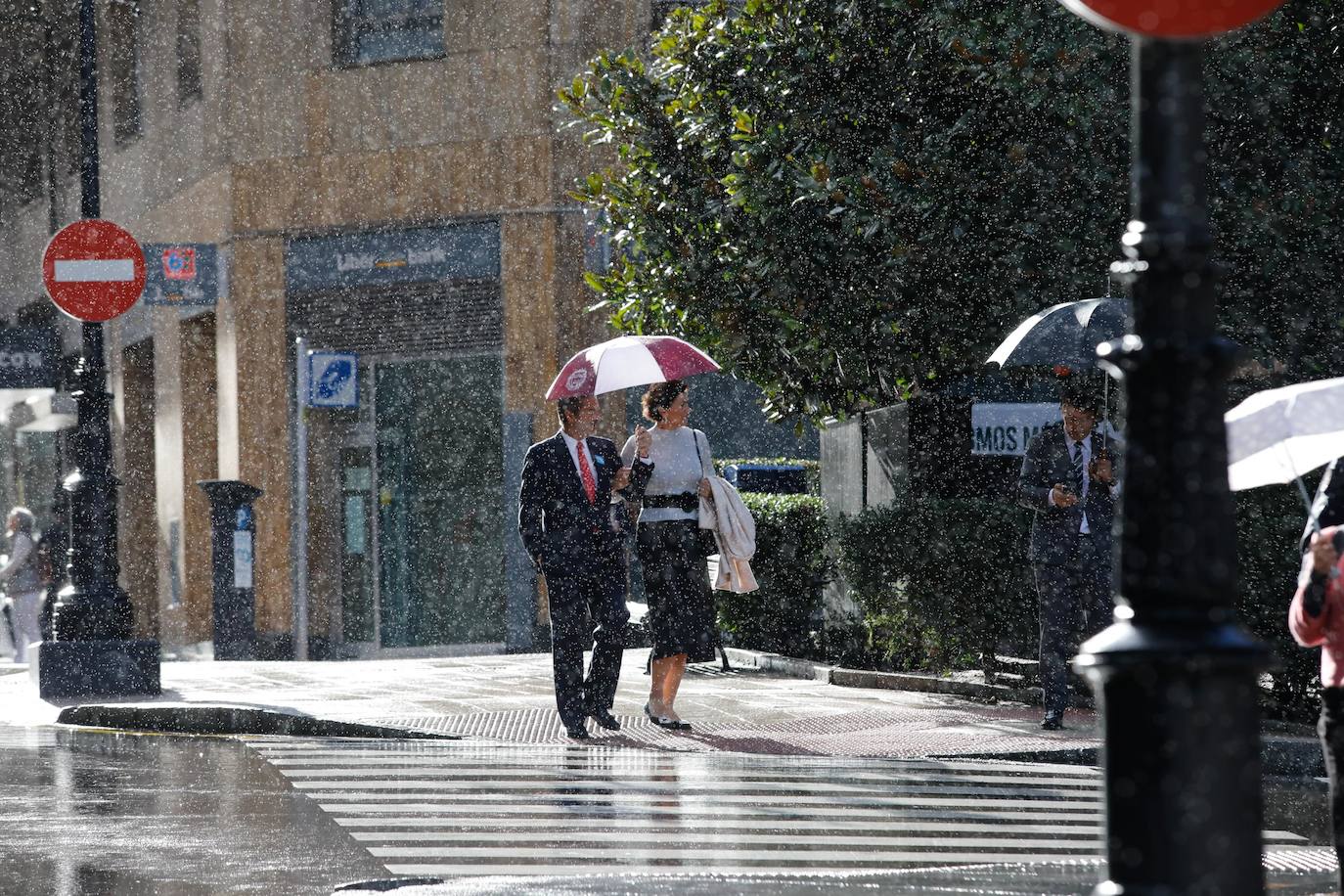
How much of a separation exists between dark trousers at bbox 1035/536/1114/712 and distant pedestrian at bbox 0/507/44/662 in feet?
44.8

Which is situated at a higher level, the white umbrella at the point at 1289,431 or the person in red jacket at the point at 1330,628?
the white umbrella at the point at 1289,431

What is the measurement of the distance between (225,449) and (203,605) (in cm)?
201

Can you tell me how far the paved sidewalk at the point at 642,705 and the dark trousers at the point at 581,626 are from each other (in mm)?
275

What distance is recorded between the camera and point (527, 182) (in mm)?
22609

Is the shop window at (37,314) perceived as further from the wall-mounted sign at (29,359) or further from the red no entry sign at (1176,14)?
the red no entry sign at (1176,14)

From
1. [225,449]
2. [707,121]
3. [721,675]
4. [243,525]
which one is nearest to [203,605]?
[225,449]

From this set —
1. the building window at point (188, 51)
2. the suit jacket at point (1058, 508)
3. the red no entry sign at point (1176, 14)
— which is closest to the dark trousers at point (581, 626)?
the suit jacket at point (1058, 508)

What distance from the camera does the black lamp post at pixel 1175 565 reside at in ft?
12.3

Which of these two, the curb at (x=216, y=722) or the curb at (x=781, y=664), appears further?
the curb at (x=781, y=664)

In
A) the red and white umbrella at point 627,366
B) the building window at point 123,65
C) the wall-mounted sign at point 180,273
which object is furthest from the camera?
the building window at point 123,65

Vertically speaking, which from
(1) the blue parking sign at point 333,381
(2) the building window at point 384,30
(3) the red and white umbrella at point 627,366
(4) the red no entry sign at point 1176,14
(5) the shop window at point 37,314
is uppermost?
(2) the building window at point 384,30

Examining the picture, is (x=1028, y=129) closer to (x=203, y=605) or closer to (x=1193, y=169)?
(x=1193, y=169)

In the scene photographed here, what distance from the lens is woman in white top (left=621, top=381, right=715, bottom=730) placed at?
12.0 m

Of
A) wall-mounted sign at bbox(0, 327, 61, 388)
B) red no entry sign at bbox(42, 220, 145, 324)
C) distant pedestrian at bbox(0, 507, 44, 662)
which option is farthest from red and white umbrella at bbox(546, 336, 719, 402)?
wall-mounted sign at bbox(0, 327, 61, 388)
